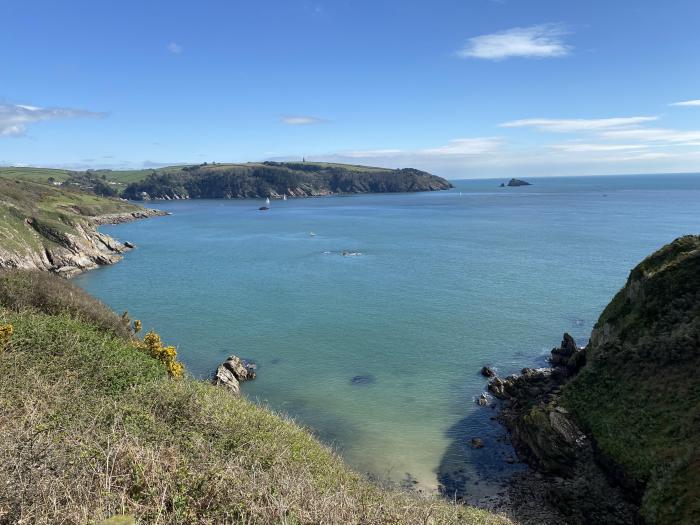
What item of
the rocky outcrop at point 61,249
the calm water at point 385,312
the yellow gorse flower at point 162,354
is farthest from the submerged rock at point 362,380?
the rocky outcrop at point 61,249

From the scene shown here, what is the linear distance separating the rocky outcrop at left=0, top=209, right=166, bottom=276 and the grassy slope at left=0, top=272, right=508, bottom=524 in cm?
5191

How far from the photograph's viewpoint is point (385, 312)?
170 feet

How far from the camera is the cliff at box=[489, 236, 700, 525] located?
20.1 metres

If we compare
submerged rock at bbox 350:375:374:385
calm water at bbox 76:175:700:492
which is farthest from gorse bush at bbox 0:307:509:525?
submerged rock at bbox 350:375:374:385

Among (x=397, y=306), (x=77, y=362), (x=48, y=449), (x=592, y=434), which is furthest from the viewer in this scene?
(x=397, y=306)

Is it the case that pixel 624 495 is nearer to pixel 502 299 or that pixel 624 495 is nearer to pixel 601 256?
pixel 502 299

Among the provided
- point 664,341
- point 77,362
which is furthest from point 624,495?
point 77,362

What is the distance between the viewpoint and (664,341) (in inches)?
1027

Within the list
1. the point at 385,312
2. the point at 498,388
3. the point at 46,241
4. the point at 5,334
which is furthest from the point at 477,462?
the point at 46,241

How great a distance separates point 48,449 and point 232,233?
368ft

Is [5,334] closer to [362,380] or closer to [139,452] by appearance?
[139,452]

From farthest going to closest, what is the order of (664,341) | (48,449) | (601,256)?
(601,256), (664,341), (48,449)

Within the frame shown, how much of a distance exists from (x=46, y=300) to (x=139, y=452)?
18.9 metres

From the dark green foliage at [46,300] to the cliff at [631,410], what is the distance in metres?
25.0
